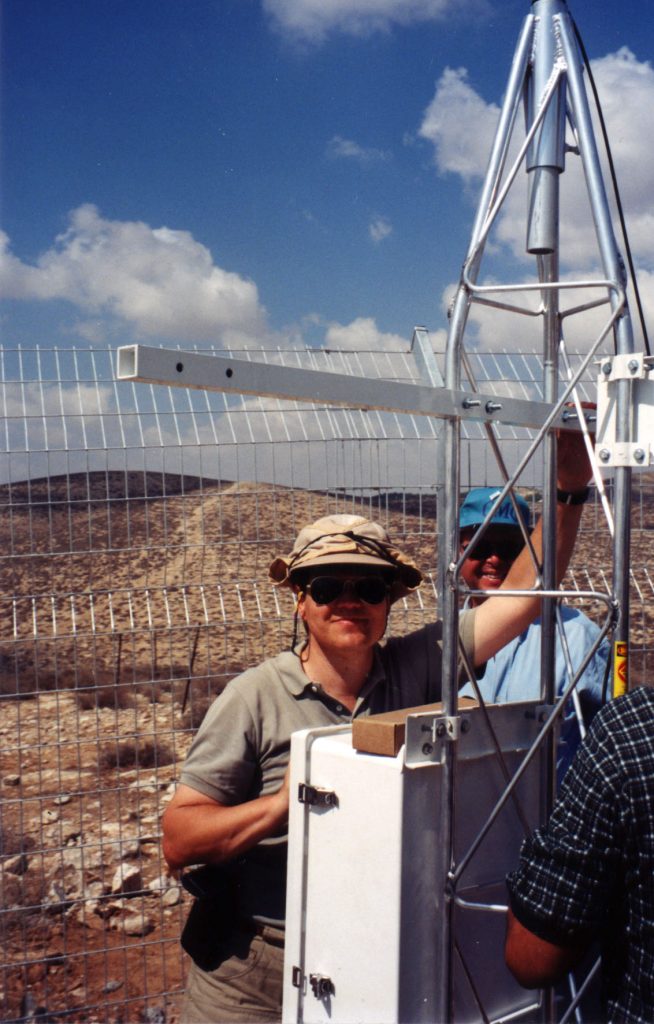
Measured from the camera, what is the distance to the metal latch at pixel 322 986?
80.8 inches

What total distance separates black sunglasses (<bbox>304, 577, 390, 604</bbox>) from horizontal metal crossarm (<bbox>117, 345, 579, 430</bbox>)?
0.59 m

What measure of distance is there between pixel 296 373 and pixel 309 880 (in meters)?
1.15

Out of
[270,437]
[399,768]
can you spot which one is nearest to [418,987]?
[399,768]

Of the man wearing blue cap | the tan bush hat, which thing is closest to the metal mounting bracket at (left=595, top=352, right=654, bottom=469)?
the man wearing blue cap

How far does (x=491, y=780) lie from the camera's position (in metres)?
2.24

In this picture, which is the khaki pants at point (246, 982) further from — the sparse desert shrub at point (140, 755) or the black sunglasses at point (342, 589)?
the sparse desert shrub at point (140, 755)

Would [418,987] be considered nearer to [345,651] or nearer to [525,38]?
[345,651]

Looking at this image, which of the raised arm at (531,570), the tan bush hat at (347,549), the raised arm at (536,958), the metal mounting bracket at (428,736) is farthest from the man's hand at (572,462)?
the raised arm at (536,958)

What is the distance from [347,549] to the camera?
2.56m

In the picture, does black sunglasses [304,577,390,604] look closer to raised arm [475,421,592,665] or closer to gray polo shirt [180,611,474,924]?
gray polo shirt [180,611,474,924]

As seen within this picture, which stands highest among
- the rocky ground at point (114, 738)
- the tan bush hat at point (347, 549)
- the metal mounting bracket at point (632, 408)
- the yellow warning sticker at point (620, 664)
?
the metal mounting bracket at point (632, 408)

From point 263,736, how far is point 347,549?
552 millimetres

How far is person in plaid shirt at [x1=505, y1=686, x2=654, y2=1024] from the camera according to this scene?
4.63ft

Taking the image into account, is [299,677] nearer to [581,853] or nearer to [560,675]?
[560,675]
